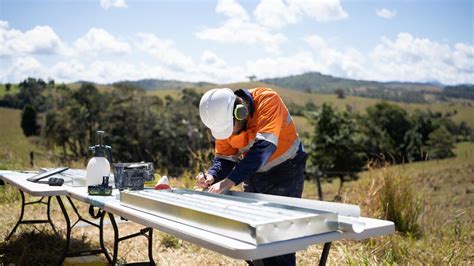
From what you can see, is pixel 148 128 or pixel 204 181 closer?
pixel 204 181

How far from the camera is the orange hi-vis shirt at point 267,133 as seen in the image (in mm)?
3048

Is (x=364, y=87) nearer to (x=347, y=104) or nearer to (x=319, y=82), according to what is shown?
(x=319, y=82)

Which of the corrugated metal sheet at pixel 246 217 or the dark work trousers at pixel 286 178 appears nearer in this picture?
the corrugated metal sheet at pixel 246 217

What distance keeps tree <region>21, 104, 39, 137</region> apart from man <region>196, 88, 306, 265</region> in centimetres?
3935

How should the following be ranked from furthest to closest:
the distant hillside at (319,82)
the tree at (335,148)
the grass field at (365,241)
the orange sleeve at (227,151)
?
the distant hillside at (319,82), the tree at (335,148), the grass field at (365,241), the orange sleeve at (227,151)

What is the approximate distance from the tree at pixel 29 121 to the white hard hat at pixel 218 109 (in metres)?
39.6

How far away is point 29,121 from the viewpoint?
141 ft

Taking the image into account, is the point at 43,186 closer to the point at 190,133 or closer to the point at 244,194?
the point at 244,194

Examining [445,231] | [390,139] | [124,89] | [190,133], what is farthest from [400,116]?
[445,231]

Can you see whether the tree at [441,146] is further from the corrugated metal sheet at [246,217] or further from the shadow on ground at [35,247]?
the corrugated metal sheet at [246,217]

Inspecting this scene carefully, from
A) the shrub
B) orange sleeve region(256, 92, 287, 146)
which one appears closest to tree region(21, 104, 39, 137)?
the shrub

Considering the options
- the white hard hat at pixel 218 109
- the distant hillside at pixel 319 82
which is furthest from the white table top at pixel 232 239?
the distant hillside at pixel 319 82

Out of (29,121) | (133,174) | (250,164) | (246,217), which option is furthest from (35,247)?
(29,121)

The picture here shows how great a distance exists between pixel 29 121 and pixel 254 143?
44.4 m
